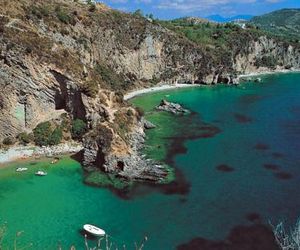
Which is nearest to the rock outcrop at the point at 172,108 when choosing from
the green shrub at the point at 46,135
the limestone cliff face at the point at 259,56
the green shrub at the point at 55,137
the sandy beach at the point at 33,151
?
the green shrub at the point at 55,137

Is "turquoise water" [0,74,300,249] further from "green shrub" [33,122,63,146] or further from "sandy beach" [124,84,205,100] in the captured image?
"sandy beach" [124,84,205,100]

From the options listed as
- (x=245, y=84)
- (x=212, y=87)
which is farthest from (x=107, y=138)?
(x=245, y=84)

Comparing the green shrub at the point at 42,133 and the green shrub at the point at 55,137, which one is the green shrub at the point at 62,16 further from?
the green shrub at the point at 55,137

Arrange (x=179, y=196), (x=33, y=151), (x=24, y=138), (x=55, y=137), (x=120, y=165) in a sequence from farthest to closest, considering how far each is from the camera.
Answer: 1. (x=55, y=137)
2. (x=24, y=138)
3. (x=33, y=151)
4. (x=120, y=165)
5. (x=179, y=196)

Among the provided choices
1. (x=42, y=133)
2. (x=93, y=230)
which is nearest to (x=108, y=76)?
(x=42, y=133)

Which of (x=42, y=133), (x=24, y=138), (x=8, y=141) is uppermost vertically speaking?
(x=42, y=133)

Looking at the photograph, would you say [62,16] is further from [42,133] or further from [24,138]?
[24,138]
